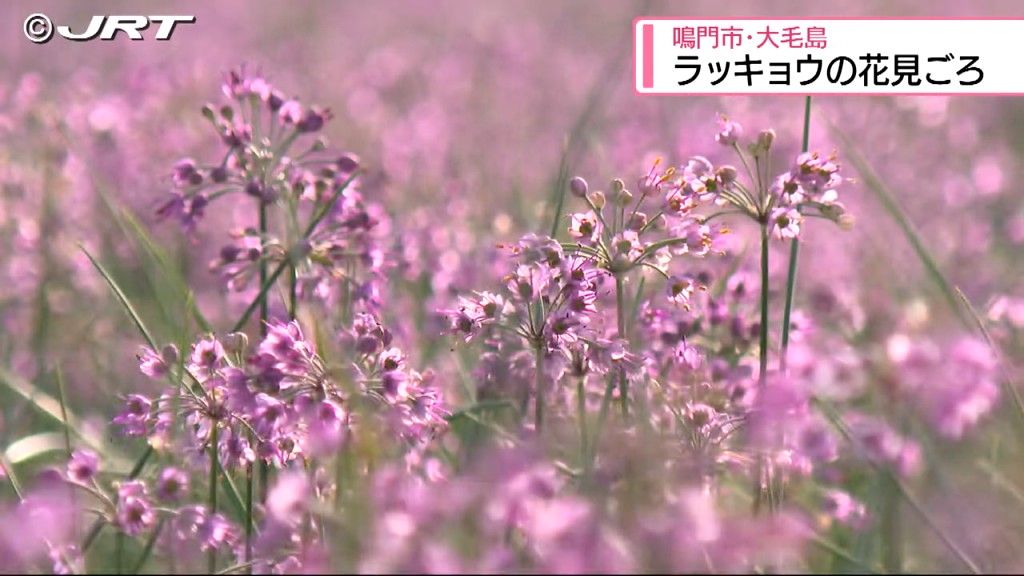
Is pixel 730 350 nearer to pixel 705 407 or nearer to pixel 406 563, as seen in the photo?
pixel 705 407

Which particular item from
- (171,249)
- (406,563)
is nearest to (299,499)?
(406,563)

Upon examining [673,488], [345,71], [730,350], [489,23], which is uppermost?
[489,23]

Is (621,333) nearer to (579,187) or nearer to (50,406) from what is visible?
(579,187)

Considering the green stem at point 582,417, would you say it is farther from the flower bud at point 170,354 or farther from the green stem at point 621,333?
the flower bud at point 170,354

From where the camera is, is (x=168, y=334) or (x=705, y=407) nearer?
(x=705, y=407)

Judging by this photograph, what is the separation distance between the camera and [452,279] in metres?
4.16

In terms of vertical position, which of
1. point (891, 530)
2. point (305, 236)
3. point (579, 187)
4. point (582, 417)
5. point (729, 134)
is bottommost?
point (891, 530)

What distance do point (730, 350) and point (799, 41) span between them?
133 cm

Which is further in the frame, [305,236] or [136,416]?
[305,236]

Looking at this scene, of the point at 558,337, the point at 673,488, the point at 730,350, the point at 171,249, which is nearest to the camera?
the point at 673,488

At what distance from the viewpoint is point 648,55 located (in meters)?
4.45

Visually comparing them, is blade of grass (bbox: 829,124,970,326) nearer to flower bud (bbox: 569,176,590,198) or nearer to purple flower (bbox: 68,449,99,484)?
flower bud (bbox: 569,176,590,198)
